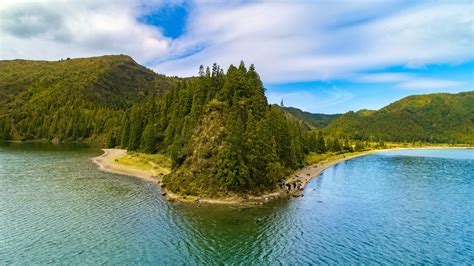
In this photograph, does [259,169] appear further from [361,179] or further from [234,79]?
[361,179]

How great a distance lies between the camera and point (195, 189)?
88.0 metres

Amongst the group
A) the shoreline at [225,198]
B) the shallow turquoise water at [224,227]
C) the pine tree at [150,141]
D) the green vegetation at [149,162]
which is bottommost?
the shallow turquoise water at [224,227]

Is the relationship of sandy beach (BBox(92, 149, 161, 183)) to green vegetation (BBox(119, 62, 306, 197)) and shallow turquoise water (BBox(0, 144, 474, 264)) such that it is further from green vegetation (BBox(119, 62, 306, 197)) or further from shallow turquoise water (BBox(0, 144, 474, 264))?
green vegetation (BBox(119, 62, 306, 197))

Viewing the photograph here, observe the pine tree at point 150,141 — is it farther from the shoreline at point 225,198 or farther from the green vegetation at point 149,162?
the shoreline at point 225,198

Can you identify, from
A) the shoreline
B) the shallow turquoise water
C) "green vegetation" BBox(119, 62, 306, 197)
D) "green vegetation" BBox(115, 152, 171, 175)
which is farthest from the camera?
"green vegetation" BBox(115, 152, 171, 175)

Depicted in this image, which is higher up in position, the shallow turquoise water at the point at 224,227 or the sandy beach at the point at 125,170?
the sandy beach at the point at 125,170

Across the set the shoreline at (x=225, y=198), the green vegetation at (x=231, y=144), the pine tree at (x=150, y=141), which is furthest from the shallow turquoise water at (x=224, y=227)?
the pine tree at (x=150, y=141)

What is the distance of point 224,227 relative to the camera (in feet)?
217

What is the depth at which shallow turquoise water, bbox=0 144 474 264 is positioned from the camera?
175ft

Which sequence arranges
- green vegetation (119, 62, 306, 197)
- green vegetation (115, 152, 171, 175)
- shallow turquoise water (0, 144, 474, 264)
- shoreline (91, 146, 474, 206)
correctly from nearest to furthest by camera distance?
shallow turquoise water (0, 144, 474, 264) → shoreline (91, 146, 474, 206) → green vegetation (119, 62, 306, 197) → green vegetation (115, 152, 171, 175)

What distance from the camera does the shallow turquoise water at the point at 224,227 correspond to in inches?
2105

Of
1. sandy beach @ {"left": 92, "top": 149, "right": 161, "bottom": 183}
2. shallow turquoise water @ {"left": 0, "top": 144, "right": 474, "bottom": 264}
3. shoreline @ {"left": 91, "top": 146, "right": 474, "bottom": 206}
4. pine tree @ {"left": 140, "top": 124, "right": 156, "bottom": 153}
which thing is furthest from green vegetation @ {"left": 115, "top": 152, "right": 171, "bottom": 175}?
shallow turquoise water @ {"left": 0, "top": 144, "right": 474, "bottom": 264}

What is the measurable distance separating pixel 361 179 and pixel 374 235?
75.1m

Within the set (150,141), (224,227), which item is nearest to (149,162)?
(150,141)
